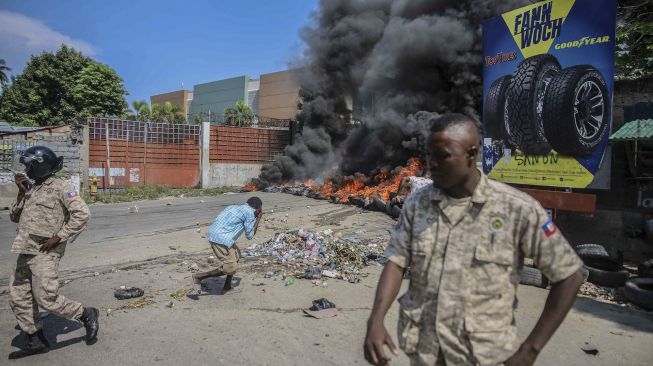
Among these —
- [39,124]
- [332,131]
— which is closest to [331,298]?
[332,131]

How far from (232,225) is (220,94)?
4746 cm

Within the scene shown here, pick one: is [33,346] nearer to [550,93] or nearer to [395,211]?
[550,93]

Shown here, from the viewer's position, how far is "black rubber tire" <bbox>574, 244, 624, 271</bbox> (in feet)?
19.6

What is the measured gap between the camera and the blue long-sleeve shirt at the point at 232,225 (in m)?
5.27

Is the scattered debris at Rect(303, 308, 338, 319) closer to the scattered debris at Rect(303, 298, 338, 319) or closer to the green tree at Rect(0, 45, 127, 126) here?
the scattered debris at Rect(303, 298, 338, 319)

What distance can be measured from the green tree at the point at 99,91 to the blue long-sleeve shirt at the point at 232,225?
91.2ft

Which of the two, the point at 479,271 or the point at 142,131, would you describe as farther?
the point at 142,131

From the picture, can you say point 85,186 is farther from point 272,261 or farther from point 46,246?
point 46,246

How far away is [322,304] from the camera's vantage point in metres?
4.84

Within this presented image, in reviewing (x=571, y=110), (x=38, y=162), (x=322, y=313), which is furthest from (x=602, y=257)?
(x=38, y=162)

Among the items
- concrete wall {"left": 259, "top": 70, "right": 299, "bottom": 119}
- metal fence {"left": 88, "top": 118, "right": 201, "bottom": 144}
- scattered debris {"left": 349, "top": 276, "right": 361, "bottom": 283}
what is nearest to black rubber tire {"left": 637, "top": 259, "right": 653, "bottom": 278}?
scattered debris {"left": 349, "top": 276, "right": 361, "bottom": 283}

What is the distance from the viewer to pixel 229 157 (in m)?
22.8

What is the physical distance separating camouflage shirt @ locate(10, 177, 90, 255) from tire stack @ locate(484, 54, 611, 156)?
6180 mm

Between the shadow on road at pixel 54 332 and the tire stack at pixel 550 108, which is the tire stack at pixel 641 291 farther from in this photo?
the shadow on road at pixel 54 332
